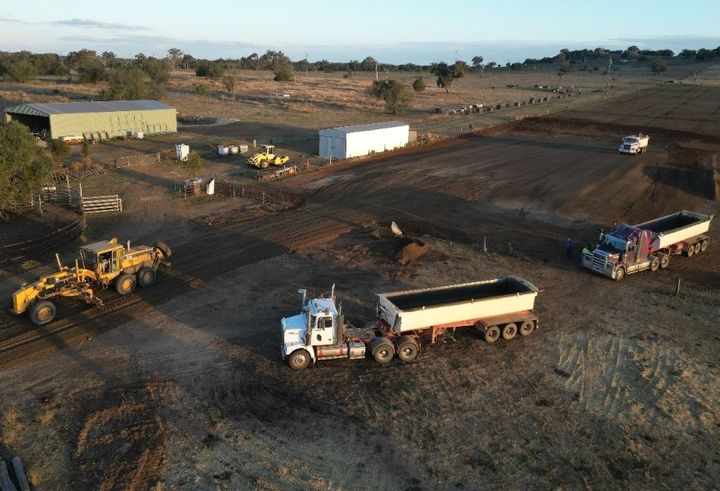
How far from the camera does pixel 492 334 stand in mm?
19531

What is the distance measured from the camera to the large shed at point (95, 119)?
5328cm

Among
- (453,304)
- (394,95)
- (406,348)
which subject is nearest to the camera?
(406,348)

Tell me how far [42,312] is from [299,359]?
31.5ft

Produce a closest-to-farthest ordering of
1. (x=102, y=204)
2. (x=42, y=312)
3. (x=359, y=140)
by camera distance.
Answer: (x=42, y=312) < (x=102, y=204) < (x=359, y=140)

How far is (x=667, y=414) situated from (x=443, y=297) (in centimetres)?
808

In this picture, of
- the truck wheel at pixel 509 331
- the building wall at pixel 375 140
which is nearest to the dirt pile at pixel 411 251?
the truck wheel at pixel 509 331

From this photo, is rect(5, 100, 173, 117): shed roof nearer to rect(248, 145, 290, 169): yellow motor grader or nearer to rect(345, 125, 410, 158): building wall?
rect(248, 145, 290, 169): yellow motor grader

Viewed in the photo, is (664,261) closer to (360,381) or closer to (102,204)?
(360,381)

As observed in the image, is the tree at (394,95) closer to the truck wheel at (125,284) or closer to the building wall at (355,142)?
the building wall at (355,142)

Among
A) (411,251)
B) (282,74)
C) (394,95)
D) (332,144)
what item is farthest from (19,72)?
(411,251)

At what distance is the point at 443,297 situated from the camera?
2102cm

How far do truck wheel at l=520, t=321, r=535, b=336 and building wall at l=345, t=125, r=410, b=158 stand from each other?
31912mm

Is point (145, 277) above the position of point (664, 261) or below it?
below

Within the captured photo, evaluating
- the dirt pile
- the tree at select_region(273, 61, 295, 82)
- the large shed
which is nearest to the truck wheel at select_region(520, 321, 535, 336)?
the dirt pile
